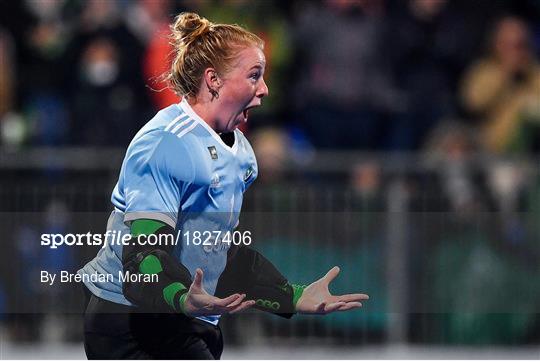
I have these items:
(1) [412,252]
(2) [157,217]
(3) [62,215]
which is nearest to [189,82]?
(2) [157,217]

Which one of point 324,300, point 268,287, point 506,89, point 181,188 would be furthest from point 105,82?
point 324,300

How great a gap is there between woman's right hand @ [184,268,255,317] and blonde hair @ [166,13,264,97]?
0.88 m

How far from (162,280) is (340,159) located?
6.23 meters

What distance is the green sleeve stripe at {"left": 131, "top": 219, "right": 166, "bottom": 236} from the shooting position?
17.3ft

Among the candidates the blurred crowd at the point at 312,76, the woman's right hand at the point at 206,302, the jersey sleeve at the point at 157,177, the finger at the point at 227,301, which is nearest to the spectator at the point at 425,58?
the blurred crowd at the point at 312,76

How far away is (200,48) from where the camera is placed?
5.57 metres

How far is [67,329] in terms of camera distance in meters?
11.0

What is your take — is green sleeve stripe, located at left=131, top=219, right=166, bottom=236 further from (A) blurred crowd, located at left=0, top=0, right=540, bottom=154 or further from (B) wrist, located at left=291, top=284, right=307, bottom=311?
(A) blurred crowd, located at left=0, top=0, right=540, bottom=154

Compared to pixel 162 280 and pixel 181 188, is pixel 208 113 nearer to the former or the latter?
pixel 181 188

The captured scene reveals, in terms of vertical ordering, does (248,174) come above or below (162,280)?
above

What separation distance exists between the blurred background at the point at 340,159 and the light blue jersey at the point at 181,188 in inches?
161

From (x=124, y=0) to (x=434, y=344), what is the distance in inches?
165

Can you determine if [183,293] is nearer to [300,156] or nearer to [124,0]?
[300,156]

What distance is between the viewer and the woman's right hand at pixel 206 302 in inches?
197
